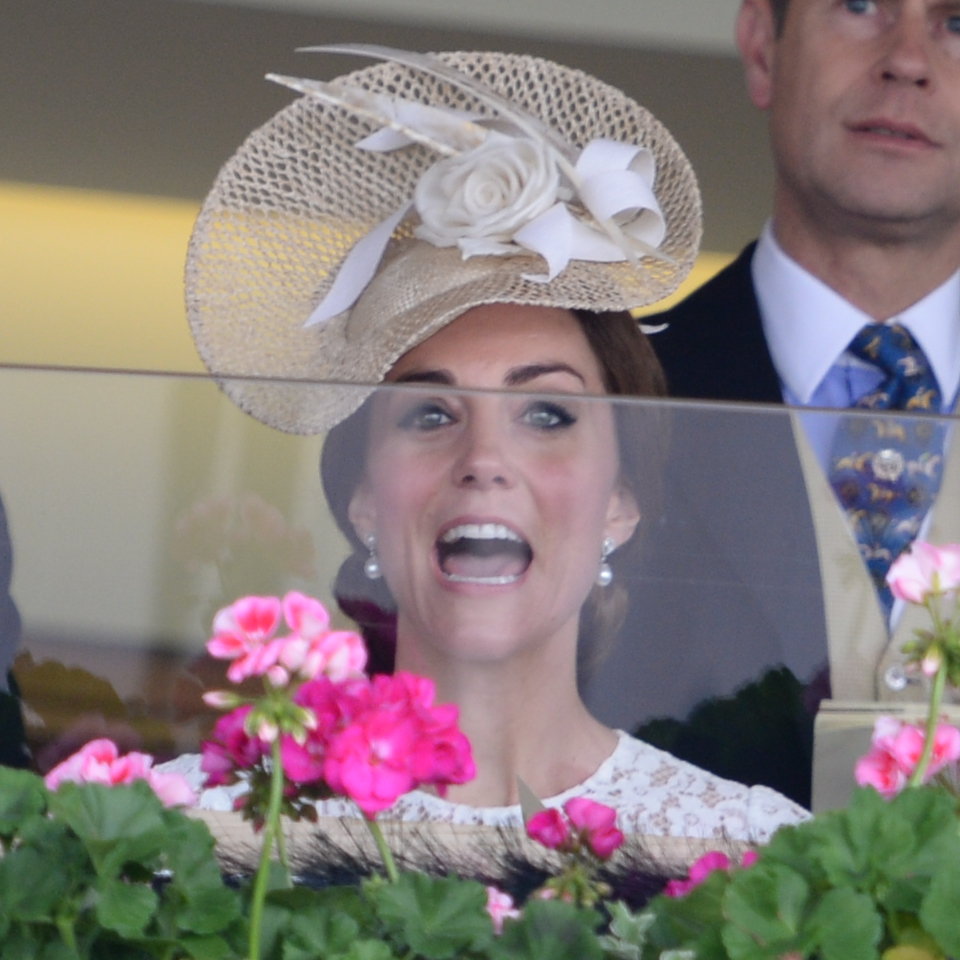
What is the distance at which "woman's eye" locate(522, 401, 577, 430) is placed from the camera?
0.52m

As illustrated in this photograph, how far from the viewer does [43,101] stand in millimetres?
1624

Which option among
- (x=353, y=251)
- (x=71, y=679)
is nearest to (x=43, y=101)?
(x=353, y=251)

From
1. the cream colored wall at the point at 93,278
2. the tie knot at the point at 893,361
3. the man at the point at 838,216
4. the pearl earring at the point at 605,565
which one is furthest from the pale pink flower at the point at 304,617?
the cream colored wall at the point at 93,278

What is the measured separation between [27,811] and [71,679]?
0.36 ft

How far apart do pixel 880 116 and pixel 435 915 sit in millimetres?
1163

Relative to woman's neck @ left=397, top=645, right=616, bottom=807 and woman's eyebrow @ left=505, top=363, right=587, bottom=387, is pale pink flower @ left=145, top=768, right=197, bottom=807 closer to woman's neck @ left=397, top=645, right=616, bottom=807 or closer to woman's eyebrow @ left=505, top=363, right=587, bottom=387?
woman's neck @ left=397, top=645, right=616, bottom=807

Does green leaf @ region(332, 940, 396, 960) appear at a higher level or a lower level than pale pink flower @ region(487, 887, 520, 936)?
higher

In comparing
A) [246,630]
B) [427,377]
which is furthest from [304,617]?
[427,377]

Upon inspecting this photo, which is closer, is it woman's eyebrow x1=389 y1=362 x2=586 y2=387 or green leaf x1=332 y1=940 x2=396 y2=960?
green leaf x1=332 y1=940 x2=396 y2=960

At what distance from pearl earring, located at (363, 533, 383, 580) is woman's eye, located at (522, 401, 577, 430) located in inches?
2.3

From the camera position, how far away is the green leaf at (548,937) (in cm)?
41

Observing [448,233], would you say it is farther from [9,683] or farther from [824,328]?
[9,683]

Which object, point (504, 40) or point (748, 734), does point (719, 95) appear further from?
point (748, 734)

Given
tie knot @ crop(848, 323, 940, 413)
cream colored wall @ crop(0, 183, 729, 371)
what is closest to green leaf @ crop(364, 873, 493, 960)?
tie knot @ crop(848, 323, 940, 413)
